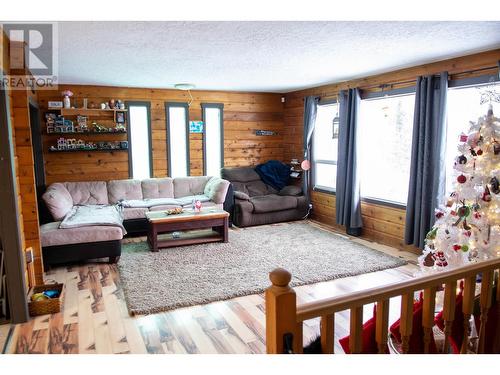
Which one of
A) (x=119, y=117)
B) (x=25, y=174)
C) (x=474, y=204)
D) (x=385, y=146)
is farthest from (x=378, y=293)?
(x=119, y=117)

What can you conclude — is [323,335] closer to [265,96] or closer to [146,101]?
[146,101]

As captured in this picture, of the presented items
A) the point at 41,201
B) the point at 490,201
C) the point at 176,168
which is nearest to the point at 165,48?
the point at 41,201

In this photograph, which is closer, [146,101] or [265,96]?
[146,101]

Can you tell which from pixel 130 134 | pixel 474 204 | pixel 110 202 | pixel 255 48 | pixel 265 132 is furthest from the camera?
pixel 265 132

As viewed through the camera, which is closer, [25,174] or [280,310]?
[280,310]

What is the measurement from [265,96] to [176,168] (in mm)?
2138

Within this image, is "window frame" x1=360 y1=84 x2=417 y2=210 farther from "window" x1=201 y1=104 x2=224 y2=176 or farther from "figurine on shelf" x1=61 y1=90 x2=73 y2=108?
"figurine on shelf" x1=61 y1=90 x2=73 y2=108

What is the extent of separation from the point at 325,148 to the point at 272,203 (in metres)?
1.34

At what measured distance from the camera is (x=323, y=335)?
4.42ft

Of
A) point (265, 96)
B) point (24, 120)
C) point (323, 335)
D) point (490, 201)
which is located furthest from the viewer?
point (265, 96)

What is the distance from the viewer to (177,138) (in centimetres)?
657

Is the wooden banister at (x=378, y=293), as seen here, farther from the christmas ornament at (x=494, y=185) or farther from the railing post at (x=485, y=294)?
the christmas ornament at (x=494, y=185)

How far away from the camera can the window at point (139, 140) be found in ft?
20.4

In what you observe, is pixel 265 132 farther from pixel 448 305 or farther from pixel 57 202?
pixel 448 305
